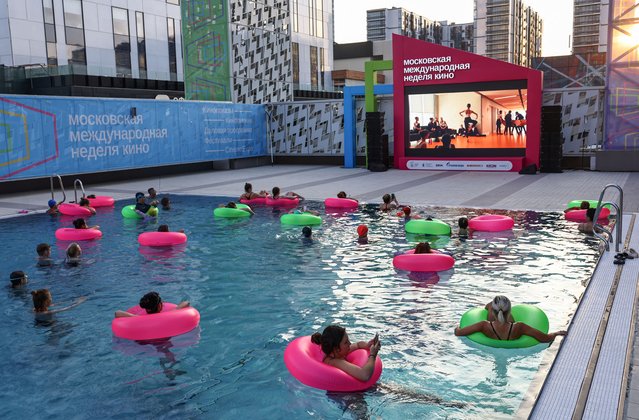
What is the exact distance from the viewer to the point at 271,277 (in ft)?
31.7

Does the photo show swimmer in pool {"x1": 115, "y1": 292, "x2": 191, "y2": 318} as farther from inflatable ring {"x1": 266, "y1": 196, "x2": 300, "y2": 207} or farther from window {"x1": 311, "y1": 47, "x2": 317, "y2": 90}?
window {"x1": 311, "y1": 47, "x2": 317, "y2": 90}

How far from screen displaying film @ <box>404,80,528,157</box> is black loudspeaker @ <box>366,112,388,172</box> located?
1157 mm

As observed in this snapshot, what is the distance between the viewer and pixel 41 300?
7.91m

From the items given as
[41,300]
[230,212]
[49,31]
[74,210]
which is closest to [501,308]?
[41,300]

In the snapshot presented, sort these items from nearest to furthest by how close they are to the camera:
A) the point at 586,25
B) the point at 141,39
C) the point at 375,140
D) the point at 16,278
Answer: the point at 16,278 < the point at 375,140 < the point at 141,39 < the point at 586,25

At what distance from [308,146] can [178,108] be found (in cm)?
788

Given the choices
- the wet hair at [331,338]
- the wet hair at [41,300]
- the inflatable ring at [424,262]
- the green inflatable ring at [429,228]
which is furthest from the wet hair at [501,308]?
the green inflatable ring at [429,228]

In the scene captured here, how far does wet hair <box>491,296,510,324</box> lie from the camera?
647 cm

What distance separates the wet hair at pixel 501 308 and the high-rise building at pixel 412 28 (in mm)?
132531

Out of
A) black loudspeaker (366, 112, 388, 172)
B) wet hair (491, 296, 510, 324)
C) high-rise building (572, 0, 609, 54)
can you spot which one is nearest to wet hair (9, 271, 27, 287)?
wet hair (491, 296, 510, 324)

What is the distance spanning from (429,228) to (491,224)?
1407 millimetres

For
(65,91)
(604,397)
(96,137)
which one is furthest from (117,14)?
(604,397)

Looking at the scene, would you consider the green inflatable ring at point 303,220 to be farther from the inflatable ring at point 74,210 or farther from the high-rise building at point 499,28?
the high-rise building at point 499,28

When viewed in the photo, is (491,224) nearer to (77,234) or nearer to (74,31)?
(77,234)
